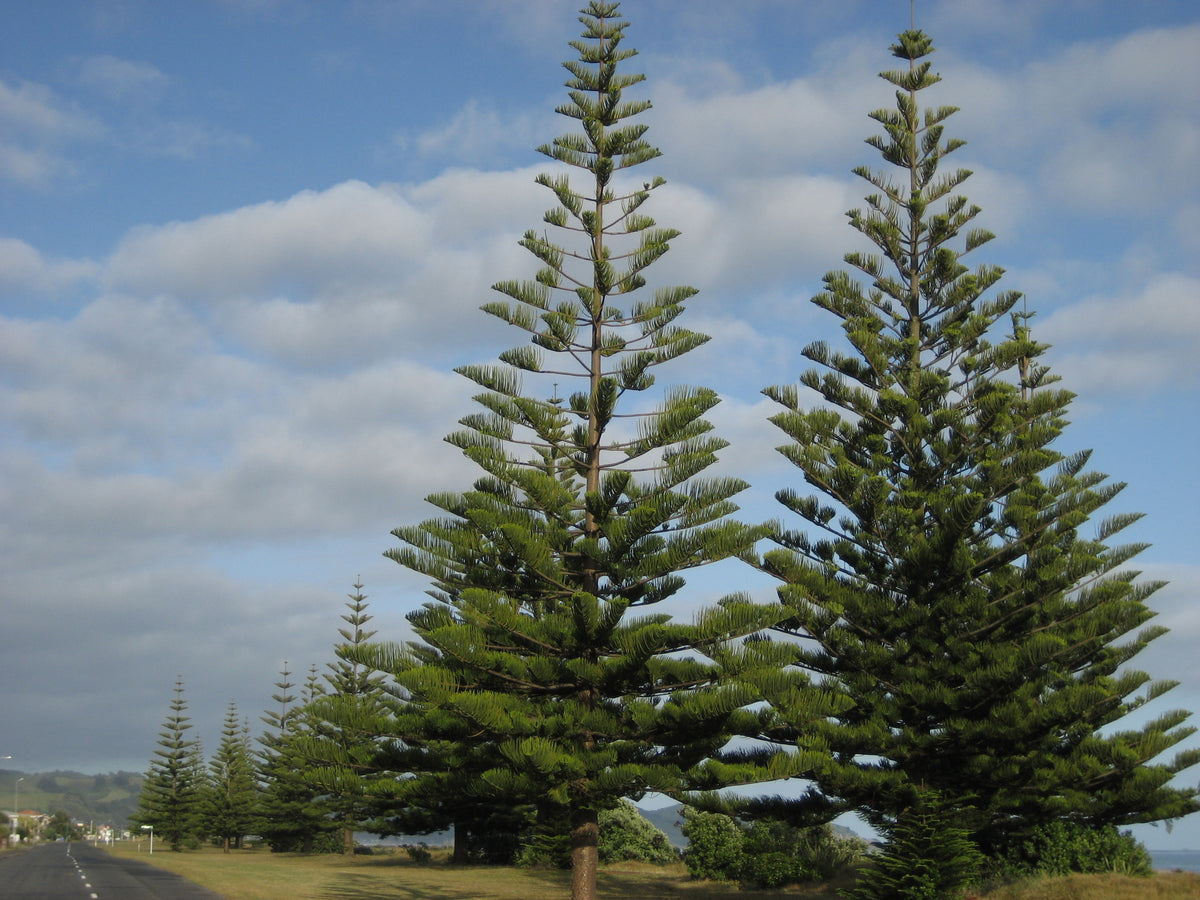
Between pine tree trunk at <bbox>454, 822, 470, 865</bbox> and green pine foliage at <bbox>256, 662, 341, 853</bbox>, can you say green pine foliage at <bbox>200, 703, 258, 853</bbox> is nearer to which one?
green pine foliage at <bbox>256, 662, 341, 853</bbox>

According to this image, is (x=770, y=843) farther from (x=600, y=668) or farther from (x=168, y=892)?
(x=168, y=892)

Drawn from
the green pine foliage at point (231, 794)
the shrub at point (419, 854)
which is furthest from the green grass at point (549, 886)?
the green pine foliage at point (231, 794)

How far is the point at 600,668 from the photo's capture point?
39.4ft

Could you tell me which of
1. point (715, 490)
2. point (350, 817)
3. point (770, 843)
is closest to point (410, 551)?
point (715, 490)

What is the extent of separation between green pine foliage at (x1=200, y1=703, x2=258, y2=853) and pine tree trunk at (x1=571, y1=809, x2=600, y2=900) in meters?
48.3

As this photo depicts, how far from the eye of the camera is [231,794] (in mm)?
59125

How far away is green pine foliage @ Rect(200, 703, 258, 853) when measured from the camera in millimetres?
57812

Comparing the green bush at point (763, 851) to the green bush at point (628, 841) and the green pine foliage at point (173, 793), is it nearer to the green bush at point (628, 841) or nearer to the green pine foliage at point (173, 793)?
the green bush at point (628, 841)

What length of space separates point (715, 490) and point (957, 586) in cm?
469

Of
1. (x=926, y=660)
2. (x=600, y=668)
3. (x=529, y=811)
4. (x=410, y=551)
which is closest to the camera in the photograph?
(x=600, y=668)

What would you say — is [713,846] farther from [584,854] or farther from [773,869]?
[584,854]

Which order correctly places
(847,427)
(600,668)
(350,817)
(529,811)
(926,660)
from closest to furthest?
1. (600,668)
2. (926,660)
3. (847,427)
4. (529,811)
5. (350,817)

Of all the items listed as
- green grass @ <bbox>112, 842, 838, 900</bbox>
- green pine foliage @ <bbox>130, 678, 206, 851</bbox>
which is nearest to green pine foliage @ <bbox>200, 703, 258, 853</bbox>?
green pine foliage @ <bbox>130, 678, 206, 851</bbox>

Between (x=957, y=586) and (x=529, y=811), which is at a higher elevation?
(x=957, y=586)
